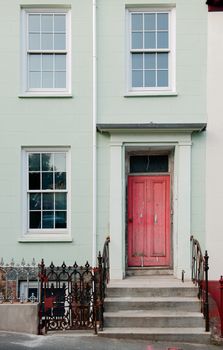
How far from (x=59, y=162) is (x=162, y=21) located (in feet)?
13.0

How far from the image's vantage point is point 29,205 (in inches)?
451

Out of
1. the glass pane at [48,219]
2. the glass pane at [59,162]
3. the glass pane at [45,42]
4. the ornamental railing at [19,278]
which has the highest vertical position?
the glass pane at [45,42]

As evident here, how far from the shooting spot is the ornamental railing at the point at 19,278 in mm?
10758

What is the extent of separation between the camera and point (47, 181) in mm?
11492

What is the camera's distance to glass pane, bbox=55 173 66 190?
1146 centimetres

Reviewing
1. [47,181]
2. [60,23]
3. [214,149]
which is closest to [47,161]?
[47,181]

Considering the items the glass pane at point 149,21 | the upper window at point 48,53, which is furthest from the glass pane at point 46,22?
the glass pane at point 149,21

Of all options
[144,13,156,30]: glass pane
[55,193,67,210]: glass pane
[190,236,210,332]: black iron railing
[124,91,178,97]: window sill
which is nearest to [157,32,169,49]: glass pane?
[144,13,156,30]: glass pane

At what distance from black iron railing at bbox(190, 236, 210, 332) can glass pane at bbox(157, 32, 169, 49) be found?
4327 millimetres

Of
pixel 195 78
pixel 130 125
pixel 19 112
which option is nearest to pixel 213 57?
pixel 195 78

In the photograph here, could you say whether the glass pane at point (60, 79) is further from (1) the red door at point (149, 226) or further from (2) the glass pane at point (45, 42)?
(1) the red door at point (149, 226)

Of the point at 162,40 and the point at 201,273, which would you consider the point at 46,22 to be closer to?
the point at 162,40

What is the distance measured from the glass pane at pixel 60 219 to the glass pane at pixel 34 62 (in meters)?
3.28

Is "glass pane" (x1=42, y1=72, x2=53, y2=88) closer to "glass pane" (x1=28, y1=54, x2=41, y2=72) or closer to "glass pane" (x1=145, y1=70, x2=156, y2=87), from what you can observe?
"glass pane" (x1=28, y1=54, x2=41, y2=72)
